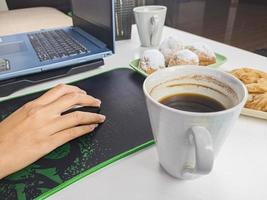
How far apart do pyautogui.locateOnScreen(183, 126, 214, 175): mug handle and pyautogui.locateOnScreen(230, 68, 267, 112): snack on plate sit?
21 cm

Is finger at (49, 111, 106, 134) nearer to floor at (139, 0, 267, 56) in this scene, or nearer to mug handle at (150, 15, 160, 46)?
mug handle at (150, 15, 160, 46)

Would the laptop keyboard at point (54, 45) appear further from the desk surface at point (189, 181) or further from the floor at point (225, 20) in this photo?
the floor at point (225, 20)

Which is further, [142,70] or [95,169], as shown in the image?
[142,70]

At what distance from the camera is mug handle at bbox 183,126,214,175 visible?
0.76 ft

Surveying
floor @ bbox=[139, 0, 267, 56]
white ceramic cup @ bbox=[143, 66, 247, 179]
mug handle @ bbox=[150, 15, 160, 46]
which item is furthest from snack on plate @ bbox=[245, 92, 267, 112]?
floor @ bbox=[139, 0, 267, 56]

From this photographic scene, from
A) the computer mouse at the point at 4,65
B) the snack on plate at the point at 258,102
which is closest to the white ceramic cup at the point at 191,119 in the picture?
the snack on plate at the point at 258,102

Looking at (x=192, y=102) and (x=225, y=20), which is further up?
(x=192, y=102)

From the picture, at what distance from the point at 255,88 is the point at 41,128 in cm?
35

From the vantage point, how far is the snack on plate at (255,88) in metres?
0.42

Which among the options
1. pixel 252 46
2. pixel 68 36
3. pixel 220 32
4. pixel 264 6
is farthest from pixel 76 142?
pixel 264 6

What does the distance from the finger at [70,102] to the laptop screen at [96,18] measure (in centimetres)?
21

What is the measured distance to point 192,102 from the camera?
0.33 meters

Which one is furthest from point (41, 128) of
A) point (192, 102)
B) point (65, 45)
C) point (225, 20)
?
point (225, 20)

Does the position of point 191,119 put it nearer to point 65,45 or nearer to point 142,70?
point 142,70
